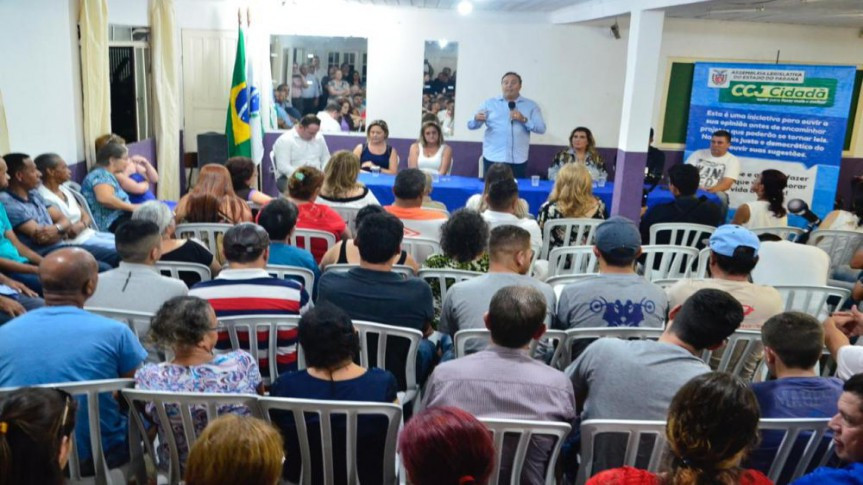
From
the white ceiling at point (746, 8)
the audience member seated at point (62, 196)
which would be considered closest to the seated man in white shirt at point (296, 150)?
the white ceiling at point (746, 8)

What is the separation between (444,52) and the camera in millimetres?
9078

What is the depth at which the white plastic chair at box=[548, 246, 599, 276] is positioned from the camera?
4301mm

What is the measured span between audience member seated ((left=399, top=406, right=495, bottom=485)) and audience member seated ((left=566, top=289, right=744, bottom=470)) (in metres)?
0.92

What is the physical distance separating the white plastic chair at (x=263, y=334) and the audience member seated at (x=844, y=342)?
2.02 m

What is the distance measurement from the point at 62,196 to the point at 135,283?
7.29ft

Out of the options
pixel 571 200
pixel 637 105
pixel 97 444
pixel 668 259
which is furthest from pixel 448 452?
pixel 637 105

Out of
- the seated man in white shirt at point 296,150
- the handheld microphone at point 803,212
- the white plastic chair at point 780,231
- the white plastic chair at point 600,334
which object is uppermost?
the seated man in white shirt at point 296,150

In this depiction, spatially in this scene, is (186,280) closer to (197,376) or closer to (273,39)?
(197,376)

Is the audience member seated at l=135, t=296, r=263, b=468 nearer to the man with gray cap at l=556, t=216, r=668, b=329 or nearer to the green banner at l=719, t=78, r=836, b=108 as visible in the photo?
the man with gray cap at l=556, t=216, r=668, b=329

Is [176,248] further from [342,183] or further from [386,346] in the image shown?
[342,183]

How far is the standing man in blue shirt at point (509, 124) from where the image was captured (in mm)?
7902

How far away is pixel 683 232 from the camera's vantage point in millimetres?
5223

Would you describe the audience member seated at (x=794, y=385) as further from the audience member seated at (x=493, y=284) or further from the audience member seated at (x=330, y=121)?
the audience member seated at (x=330, y=121)

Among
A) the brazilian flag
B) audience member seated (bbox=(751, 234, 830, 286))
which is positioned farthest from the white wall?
audience member seated (bbox=(751, 234, 830, 286))
